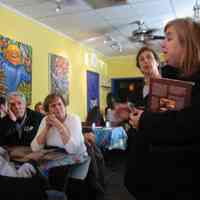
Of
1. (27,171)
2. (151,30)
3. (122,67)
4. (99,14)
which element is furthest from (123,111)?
(122,67)

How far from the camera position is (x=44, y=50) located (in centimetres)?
444

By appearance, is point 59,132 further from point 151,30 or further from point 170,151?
point 151,30

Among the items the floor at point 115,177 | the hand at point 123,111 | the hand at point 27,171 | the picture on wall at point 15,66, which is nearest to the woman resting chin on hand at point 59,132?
the hand at point 27,171

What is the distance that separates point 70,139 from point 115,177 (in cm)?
201

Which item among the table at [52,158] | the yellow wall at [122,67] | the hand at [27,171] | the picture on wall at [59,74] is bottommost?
the table at [52,158]

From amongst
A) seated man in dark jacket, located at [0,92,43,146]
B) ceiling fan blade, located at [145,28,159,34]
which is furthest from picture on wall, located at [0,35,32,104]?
ceiling fan blade, located at [145,28,159,34]

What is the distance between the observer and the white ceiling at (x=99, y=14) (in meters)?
3.66

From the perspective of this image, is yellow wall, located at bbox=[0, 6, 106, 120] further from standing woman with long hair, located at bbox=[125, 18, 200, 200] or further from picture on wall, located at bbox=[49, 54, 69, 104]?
standing woman with long hair, located at bbox=[125, 18, 200, 200]

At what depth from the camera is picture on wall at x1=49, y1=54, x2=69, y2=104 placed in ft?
15.1

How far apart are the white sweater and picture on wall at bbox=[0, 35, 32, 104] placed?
4.92 ft

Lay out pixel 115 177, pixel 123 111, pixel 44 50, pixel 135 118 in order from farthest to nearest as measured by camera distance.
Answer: pixel 44 50
pixel 115 177
pixel 123 111
pixel 135 118

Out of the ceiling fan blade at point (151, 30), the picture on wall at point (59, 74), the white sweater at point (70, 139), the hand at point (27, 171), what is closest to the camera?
the hand at point (27, 171)

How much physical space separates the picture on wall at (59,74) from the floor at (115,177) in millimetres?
1408

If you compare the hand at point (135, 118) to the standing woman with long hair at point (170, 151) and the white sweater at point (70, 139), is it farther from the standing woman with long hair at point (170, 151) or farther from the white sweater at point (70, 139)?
the white sweater at point (70, 139)
